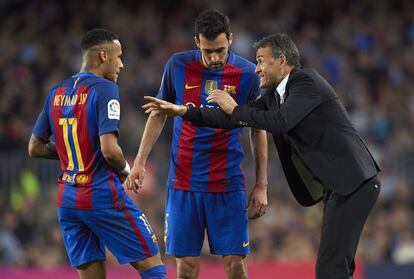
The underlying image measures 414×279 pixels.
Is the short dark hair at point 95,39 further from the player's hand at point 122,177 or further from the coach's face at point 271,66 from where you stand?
the coach's face at point 271,66

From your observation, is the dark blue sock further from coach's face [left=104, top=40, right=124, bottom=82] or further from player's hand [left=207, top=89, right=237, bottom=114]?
coach's face [left=104, top=40, right=124, bottom=82]

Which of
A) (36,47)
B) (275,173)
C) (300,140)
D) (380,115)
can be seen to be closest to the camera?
(300,140)

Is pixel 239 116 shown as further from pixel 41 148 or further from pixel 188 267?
pixel 41 148

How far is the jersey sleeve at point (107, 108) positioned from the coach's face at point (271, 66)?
99 centimetres

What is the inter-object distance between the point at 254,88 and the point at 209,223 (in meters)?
1.03

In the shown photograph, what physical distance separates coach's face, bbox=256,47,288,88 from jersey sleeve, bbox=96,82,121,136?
99 cm

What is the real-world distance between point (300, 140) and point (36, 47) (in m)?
10.7

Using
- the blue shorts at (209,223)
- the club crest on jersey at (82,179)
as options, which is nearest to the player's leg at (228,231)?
the blue shorts at (209,223)

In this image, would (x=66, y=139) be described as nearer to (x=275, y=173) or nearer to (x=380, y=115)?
(x=275, y=173)

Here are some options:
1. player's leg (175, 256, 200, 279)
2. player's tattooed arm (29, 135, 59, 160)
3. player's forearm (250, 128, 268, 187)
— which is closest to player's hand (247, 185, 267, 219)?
player's forearm (250, 128, 268, 187)

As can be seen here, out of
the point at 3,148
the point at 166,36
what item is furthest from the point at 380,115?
the point at 3,148

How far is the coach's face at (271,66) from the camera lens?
21.4 ft

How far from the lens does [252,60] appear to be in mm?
15109

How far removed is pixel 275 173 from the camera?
42.0 ft
